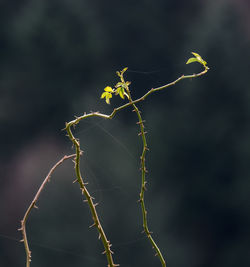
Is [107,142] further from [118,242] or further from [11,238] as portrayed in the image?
[11,238]

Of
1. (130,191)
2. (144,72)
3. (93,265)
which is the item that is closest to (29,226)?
(93,265)

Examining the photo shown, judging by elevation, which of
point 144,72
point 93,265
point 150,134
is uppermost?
point 144,72

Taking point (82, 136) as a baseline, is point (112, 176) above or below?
below

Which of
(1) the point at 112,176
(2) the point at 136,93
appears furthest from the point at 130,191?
(2) the point at 136,93

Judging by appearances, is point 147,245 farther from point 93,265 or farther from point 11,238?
point 11,238

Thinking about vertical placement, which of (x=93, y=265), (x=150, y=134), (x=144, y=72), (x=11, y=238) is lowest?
(x=93, y=265)

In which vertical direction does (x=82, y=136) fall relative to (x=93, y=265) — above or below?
above

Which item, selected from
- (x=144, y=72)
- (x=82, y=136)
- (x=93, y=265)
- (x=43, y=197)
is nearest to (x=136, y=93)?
(x=144, y=72)

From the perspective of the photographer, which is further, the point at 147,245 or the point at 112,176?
the point at 147,245
